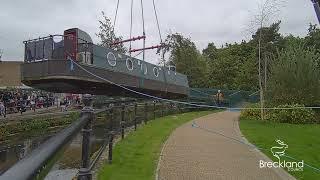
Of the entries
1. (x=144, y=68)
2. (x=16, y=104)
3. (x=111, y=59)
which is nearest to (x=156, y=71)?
(x=144, y=68)

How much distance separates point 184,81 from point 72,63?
1565cm

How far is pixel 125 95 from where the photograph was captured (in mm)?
22125

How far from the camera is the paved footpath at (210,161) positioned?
8328mm

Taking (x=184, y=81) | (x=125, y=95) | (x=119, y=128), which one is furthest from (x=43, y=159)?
(x=184, y=81)

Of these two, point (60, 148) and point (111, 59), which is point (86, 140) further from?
point (111, 59)

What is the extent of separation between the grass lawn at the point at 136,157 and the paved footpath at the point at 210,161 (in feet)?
0.77

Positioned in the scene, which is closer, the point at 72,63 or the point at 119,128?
the point at 119,128

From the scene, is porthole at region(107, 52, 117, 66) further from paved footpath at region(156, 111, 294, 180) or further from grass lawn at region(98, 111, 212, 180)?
paved footpath at region(156, 111, 294, 180)

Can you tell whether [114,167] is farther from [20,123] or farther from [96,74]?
[20,123]

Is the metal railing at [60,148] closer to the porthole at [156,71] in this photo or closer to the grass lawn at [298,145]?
the grass lawn at [298,145]

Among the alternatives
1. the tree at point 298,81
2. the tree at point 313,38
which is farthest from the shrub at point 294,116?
the tree at point 313,38

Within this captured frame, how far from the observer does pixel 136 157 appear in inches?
408

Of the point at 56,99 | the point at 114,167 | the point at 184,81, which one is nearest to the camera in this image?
the point at 114,167

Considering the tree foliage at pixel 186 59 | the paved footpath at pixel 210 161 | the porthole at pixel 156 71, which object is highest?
the tree foliage at pixel 186 59
